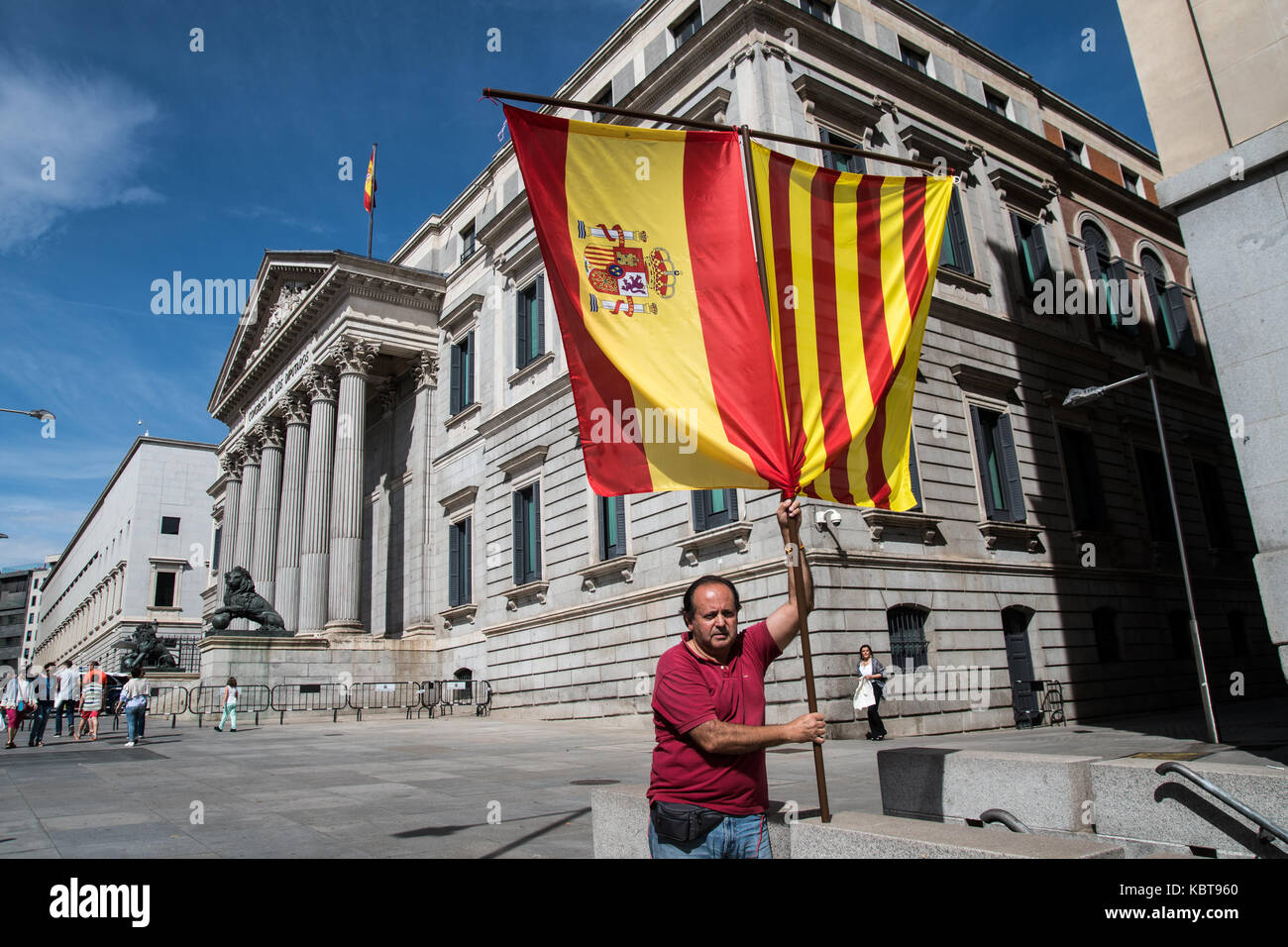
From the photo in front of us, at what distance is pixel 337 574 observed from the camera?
1253 inches

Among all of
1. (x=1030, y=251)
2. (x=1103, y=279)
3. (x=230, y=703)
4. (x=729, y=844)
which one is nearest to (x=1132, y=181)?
(x=1103, y=279)

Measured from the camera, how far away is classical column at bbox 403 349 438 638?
1270 inches

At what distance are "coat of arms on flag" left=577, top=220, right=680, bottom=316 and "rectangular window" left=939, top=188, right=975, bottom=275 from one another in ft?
61.6

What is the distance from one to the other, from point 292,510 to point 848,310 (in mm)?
35311

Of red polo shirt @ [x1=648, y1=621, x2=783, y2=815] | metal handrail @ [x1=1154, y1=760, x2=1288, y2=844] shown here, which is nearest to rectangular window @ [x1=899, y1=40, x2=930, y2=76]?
metal handrail @ [x1=1154, y1=760, x2=1288, y2=844]

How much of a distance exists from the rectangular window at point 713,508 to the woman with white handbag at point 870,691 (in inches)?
171

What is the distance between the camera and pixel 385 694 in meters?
29.4

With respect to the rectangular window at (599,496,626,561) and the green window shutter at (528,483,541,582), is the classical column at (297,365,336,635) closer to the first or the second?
the green window shutter at (528,483,541,582)

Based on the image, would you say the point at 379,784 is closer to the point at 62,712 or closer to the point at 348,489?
the point at 62,712

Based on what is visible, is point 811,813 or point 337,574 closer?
point 811,813

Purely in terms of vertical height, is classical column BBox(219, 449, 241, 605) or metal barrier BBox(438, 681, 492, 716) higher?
classical column BBox(219, 449, 241, 605)

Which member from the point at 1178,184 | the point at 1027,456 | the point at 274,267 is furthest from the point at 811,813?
the point at 274,267
